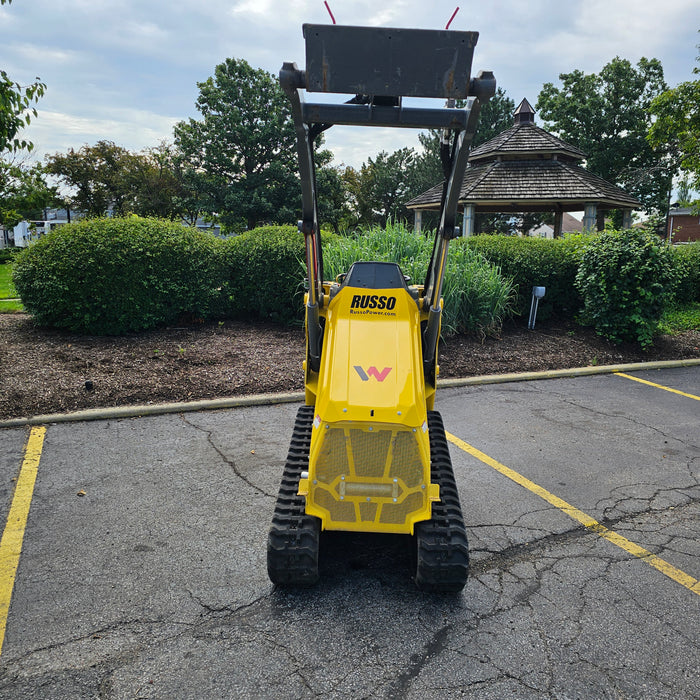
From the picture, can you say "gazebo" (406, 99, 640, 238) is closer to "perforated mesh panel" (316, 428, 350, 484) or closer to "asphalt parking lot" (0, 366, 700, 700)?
"asphalt parking lot" (0, 366, 700, 700)

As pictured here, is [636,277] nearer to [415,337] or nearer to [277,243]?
[277,243]

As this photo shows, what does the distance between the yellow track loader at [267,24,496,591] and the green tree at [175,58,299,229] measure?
1180 inches

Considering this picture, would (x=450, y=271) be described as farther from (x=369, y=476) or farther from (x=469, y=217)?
(x=469, y=217)

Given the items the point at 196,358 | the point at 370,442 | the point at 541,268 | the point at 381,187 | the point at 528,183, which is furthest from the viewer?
the point at 381,187

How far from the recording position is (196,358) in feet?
24.9

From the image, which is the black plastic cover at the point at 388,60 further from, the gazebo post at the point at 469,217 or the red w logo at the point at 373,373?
the gazebo post at the point at 469,217

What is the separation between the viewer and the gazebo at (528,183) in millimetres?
19281

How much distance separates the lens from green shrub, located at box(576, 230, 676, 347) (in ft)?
29.3

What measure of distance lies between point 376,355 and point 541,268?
8.15 meters

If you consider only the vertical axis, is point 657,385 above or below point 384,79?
below

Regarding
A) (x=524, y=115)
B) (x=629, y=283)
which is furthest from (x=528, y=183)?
(x=629, y=283)

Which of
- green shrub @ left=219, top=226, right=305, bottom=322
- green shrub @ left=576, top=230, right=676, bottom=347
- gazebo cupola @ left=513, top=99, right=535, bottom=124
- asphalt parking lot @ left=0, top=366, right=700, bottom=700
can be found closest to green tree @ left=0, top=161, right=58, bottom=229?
green shrub @ left=219, top=226, right=305, bottom=322

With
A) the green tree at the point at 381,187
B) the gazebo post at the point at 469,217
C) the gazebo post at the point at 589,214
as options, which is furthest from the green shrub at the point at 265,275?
the green tree at the point at 381,187

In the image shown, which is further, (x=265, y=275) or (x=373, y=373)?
(x=265, y=275)
